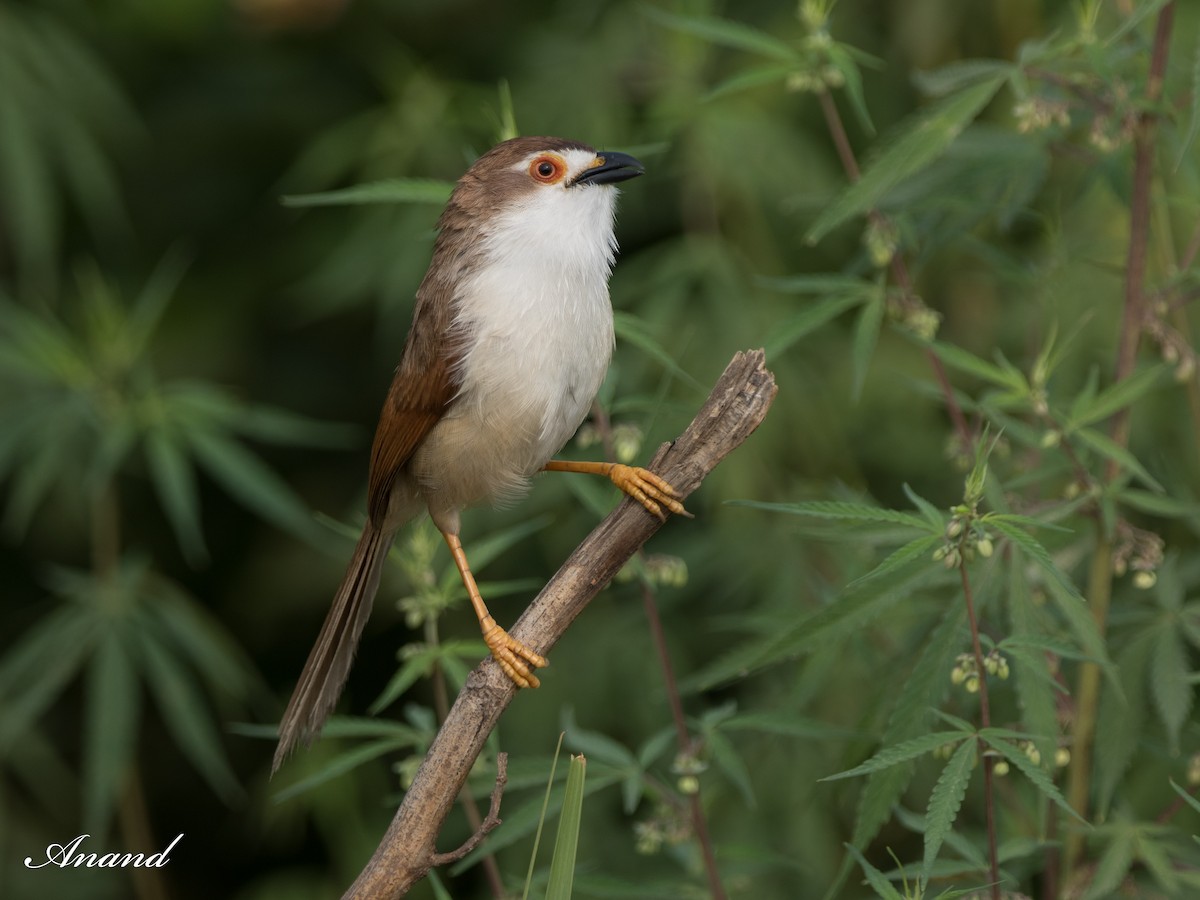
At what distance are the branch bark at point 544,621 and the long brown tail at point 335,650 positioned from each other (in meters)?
0.61

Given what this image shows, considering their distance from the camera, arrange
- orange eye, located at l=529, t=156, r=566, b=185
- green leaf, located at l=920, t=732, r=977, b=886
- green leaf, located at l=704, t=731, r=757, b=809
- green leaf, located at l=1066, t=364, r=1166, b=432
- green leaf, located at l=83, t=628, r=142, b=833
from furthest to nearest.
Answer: green leaf, located at l=83, t=628, r=142, b=833 < orange eye, located at l=529, t=156, r=566, b=185 < green leaf, located at l=704, t=731, r=757, b=809 < green leaf, located at l=1066, t=364, r=1166, b=432 < green leaf, located at l=920, t=732, r=977, b=886

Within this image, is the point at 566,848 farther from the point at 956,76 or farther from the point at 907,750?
the point at 956,76

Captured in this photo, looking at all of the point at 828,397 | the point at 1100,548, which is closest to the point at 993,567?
the point at 1100,548

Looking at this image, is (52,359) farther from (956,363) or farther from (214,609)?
(956,363)

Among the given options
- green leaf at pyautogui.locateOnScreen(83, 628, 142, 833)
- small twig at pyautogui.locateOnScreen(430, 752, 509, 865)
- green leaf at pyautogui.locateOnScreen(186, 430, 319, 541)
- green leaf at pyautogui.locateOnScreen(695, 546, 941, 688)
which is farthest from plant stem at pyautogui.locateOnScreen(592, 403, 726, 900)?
green leaf at pyautogui.locateOnScreen(83, 628, 142, 833)

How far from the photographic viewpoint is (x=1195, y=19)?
184 inches

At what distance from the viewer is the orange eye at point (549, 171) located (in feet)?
12.8

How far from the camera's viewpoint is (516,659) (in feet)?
9.96

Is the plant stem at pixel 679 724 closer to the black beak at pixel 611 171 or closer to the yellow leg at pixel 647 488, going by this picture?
the yellow leg at pixel 647 488

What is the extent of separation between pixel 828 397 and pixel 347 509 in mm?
2032

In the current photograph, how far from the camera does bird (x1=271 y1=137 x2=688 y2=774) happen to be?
3578 mm

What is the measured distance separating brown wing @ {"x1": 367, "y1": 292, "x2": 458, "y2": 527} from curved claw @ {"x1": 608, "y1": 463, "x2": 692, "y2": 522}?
0.72m

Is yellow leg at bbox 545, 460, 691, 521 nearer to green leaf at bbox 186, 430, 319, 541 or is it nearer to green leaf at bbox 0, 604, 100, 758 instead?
green leaf at bbox 186, 430, 319, 541

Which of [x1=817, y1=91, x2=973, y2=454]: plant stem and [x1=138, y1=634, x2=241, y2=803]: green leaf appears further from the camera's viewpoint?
[x1=138, y1=634, x2=241, y2=803]: green leaf
